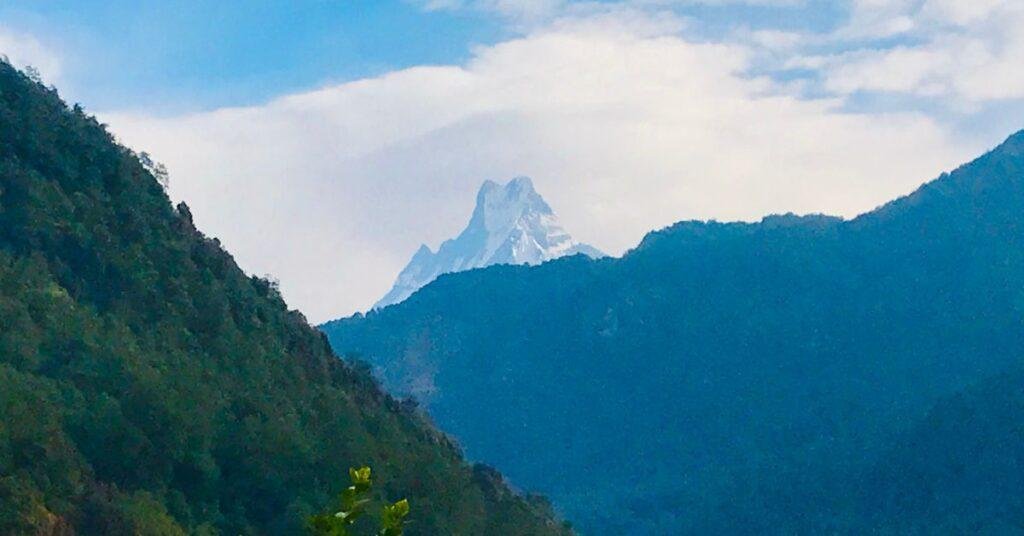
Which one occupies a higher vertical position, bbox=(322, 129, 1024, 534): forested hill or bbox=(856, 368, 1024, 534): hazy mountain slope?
bbox=(322, 129, 1024, 534): forested hill

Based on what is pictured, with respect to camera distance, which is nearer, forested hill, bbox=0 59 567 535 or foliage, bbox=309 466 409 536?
foliage, bbox=309 466 409 536

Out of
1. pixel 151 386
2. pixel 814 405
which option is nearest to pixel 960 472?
pixel 814 405

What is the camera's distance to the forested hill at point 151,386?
148ft

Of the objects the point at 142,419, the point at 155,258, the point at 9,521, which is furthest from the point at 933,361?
the point at 9,521

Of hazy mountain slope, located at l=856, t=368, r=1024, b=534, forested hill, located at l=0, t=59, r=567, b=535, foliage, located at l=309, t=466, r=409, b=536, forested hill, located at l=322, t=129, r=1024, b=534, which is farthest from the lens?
forested hill, located at l=322, t=129, r=1024, b=534

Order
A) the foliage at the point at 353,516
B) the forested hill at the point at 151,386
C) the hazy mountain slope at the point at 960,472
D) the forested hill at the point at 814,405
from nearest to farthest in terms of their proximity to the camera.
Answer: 1. the foliage at the point at 353,516
2. the forested hill at the point at 151,386
3. the hazy mountain slope at the point at 960,472
4. the forested hill at the point at 814,405

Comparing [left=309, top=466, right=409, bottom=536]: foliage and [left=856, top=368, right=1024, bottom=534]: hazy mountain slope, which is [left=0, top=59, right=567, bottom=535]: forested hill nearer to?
[left=309, top=466, right=409, bottom=536]: foliage

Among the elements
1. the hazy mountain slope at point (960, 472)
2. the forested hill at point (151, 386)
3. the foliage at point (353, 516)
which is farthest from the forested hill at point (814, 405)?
the foliage at point (353, 516)

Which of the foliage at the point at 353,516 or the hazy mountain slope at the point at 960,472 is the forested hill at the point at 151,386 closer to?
the foliage at the point at 353,516

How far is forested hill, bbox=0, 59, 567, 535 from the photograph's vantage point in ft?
148

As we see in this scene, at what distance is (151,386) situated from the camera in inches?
1992

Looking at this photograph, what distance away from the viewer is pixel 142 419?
50.0 metres

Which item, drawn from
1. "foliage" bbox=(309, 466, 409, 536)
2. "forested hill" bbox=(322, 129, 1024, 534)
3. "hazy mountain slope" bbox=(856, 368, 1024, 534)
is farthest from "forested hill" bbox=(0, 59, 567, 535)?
"forested hill" bbox=(322, 129, 1024, 534)

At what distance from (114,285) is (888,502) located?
88.1m
